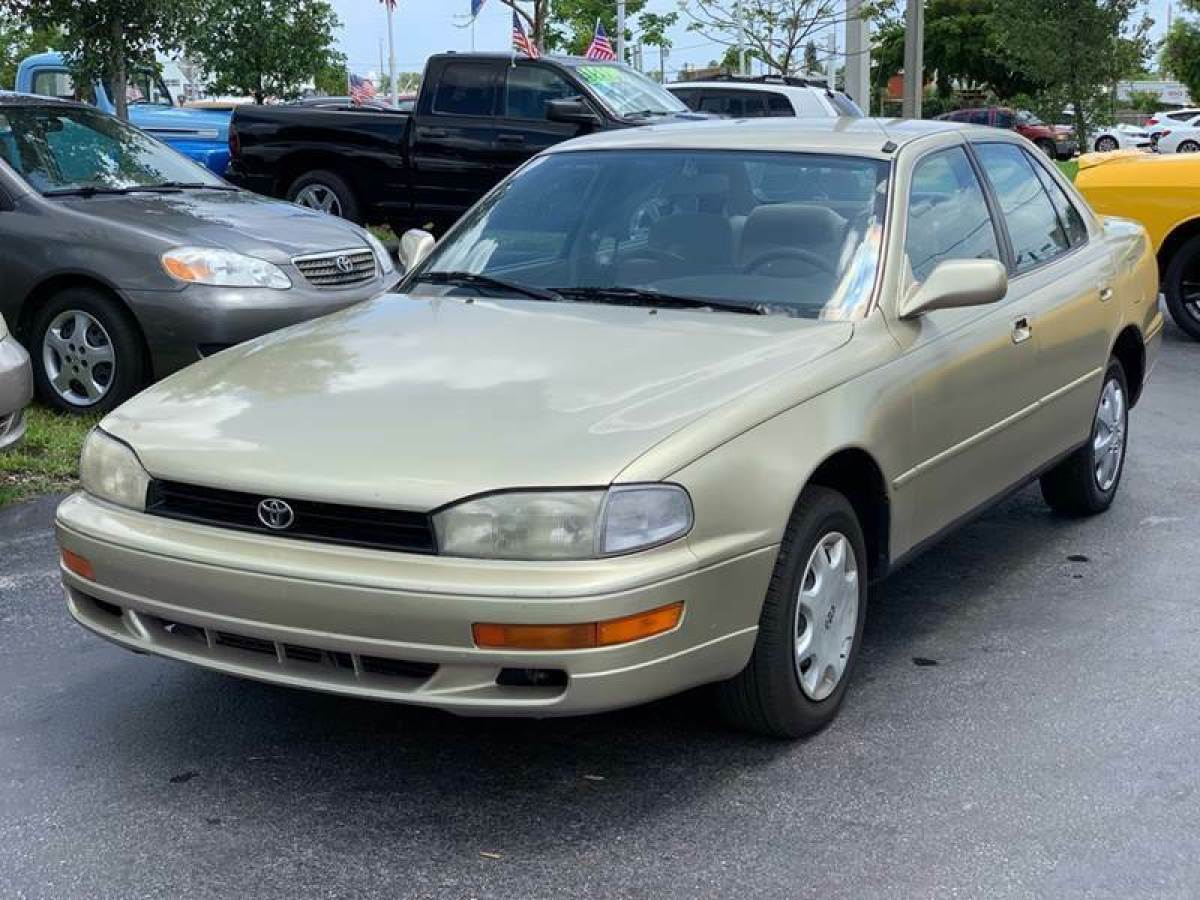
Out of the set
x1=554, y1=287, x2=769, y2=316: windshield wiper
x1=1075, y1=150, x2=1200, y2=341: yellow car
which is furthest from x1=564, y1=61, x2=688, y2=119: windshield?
x1=554, y1=287, x2=769, y2=316: windshield wiper

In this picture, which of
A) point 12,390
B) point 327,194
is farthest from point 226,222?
point 327,194

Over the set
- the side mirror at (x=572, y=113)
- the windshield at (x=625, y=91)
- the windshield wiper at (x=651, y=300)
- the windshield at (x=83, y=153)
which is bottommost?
the windshield wiper at (x=651, y=300)

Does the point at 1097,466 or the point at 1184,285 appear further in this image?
the point at 1184,285

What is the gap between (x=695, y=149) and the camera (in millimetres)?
5219

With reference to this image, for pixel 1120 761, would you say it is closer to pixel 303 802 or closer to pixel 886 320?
pixel 886 320

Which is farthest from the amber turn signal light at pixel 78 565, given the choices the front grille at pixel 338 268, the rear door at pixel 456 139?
the rear door at pixel 456 139

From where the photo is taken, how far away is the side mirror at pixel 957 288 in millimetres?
4602

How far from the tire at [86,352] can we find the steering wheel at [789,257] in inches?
156

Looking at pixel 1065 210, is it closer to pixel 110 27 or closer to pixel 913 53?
pixel 110 27

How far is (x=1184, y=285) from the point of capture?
35.3 feet

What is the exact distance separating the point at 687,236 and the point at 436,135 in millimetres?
9720

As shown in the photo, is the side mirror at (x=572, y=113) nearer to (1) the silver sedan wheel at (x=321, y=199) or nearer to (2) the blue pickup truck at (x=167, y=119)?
(1) the silver sedan wheel at (x=321, y=199)

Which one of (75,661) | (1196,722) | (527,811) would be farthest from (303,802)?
(1196,722)

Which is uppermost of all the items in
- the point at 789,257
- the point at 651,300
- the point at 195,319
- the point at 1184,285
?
the point at 789,257
